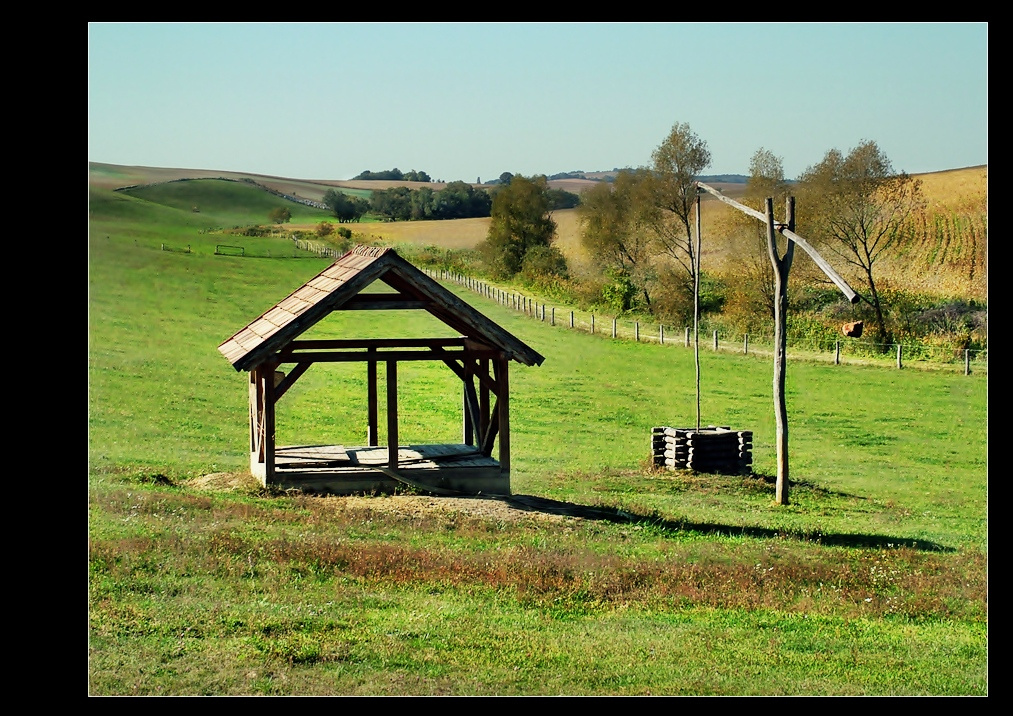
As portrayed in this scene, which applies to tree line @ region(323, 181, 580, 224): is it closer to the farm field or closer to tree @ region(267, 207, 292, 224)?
tree @ region(267, 207, 292, 224)

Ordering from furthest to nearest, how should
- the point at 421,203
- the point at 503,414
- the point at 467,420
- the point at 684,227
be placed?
the point at 421,203 < the point at 684,227 < the point at 467,420 < the point at 503,414

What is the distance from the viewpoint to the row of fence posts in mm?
47509

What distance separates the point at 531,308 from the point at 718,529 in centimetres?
4114

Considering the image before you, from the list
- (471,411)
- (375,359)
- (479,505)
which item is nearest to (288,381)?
(375,359)

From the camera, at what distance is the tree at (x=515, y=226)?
220 ft

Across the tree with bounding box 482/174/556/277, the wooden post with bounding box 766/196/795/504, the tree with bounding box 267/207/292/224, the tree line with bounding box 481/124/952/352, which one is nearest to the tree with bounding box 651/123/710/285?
the tree line with bounding box 481/124/952/352

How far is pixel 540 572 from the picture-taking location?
14.1 m

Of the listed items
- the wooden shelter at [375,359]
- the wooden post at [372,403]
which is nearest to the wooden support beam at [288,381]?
the wooden shelter at [375,359]

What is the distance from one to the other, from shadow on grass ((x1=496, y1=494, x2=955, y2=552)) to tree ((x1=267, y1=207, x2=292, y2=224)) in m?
55.1

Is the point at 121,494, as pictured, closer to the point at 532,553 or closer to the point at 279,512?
the point at 279,512

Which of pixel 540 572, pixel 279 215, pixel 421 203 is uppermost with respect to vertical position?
pixel 421 203

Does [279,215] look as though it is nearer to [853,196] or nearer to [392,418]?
[853,196]

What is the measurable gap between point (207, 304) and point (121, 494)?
41.3 meters

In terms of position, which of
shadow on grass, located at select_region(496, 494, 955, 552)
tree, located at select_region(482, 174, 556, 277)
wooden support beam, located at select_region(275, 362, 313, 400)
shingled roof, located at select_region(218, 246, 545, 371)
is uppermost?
tree, located at select_region(482, 174, 556, 277)
